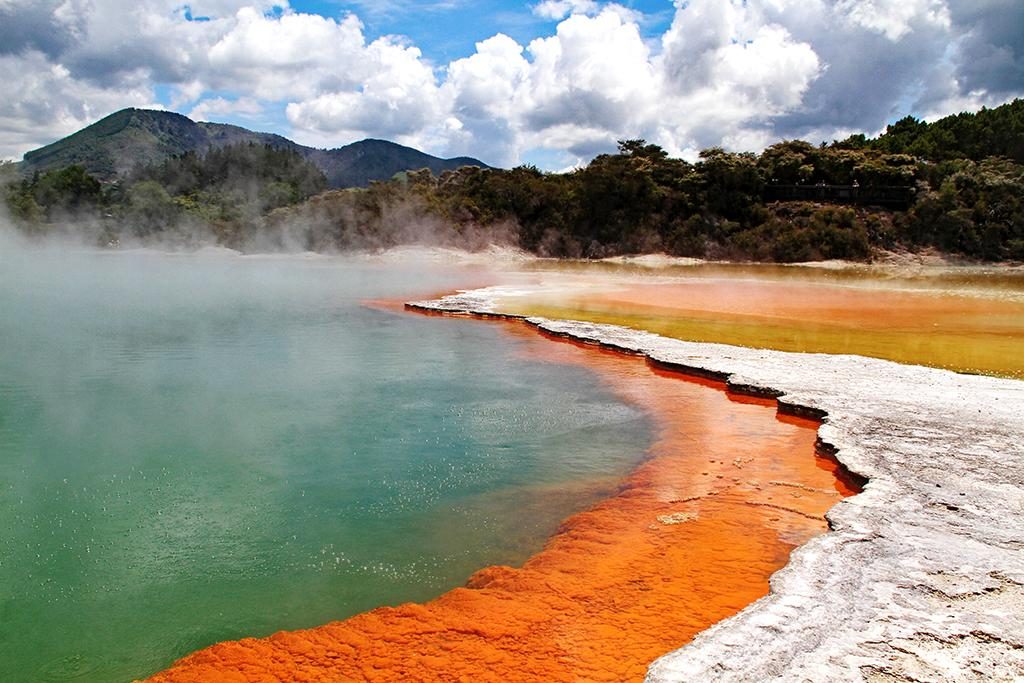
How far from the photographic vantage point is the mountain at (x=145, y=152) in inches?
5896

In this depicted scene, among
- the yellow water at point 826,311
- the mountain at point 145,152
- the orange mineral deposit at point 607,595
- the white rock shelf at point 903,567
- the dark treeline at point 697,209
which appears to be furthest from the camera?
the mountain at point 145,152

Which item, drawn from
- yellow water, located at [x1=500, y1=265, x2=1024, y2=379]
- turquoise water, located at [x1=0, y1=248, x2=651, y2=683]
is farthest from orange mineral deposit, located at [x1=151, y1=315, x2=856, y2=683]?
yellow water, located at [x1=500, y1=265, x2=1024, y2=379]

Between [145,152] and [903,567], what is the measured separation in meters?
181

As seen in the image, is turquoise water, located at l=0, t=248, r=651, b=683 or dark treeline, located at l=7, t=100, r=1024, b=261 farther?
dark treeline, located at l=7, t=100, r=1024, b=261

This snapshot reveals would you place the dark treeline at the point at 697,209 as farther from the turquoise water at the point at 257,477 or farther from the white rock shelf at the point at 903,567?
the white rock shelf at the point at 903,567

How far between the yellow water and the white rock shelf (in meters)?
3.68

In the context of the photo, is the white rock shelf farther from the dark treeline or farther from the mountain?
the mountain

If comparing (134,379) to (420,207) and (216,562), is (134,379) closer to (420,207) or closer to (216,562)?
(216,562)

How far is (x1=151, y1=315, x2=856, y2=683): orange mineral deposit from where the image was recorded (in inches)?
143

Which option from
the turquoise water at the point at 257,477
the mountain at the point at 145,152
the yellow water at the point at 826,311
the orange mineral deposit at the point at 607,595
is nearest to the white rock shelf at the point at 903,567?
the orange mineral deposit at the point at 607,595

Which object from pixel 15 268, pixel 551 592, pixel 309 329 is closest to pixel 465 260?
pixel 15 268

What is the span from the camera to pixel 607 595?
432 centimetres

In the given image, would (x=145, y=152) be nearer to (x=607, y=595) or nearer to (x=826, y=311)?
(x=826, y=311)

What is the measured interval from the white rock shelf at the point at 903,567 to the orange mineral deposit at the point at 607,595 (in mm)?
330
